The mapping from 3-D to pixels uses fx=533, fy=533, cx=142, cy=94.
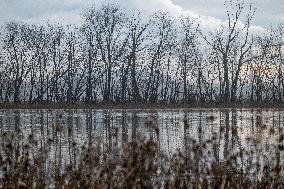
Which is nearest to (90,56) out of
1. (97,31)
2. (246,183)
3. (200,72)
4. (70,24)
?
(97,31)

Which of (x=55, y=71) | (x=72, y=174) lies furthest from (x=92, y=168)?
(x=55, y=71)

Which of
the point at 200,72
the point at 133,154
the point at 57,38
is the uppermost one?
the point at 57,38

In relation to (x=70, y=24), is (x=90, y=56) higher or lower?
lower

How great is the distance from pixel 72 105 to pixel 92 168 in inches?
2171

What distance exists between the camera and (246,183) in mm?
7672

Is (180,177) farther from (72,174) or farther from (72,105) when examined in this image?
(72,105)

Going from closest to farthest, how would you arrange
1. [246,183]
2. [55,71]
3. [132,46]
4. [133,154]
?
[133,154], [246,183], [132,46], [55,71]

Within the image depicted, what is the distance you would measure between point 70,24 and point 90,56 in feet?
30.5

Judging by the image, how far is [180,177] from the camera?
7.21 metres

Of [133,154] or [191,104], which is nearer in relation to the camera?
[133,154]

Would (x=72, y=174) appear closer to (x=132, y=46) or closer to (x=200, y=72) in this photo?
(x=132, y=46)

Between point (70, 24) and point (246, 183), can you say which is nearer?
point (246, 183)

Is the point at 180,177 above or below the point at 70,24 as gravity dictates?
below

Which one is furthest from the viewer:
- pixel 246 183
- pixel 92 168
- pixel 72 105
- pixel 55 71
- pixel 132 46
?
pixel 55 71
